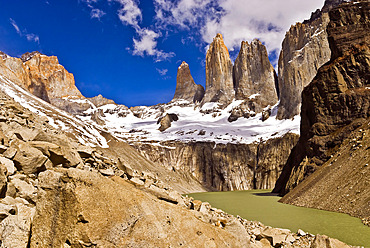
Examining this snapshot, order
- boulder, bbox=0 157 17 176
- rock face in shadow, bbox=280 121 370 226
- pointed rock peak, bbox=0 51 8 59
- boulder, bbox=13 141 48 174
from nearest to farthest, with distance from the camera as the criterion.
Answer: boulder, bbox=0 157 17 176, boulder, bbox=13 141 48 174, rock face in shadow, bbox=280 121 370 226, pointed rock peak, bbox=0 51 8 59

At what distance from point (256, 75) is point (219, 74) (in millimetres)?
24284

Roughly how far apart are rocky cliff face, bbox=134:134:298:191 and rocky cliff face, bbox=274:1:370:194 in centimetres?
5112

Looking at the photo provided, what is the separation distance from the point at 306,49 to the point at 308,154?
104 meters

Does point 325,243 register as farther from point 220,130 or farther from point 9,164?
point 220,130

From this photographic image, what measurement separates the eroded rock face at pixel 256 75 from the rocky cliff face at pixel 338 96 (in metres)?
114

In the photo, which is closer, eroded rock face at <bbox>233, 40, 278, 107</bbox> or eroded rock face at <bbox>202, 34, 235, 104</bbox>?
eroded rock face at <bbox>233, 40, 278, 107</bbox>

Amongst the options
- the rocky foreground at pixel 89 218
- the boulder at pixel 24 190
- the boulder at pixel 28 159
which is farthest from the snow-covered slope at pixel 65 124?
the rocky foreground at pixel 89 218

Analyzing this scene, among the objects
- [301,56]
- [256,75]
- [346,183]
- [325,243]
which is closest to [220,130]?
[301,56]

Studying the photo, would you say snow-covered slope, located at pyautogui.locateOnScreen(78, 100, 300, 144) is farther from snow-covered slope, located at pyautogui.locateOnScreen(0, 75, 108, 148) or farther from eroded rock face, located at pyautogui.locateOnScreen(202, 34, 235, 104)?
snow-covered slope, located at pyautogui.locateOnScreen(0, 75, 108, 148)

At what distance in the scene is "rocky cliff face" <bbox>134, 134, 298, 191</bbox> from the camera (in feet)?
302

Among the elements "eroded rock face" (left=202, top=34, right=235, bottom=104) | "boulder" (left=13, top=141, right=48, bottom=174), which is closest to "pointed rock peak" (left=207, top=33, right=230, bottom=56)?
"eroded rock face" (left=202, top=34, right=235, bottom=104)

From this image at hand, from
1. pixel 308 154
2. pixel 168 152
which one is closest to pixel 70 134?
pixel 168 152

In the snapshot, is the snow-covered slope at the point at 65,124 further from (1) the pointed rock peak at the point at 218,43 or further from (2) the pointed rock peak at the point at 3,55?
(1) the pointed rock peak at the point at 218,43

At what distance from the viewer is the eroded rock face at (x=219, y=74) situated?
561 ft
